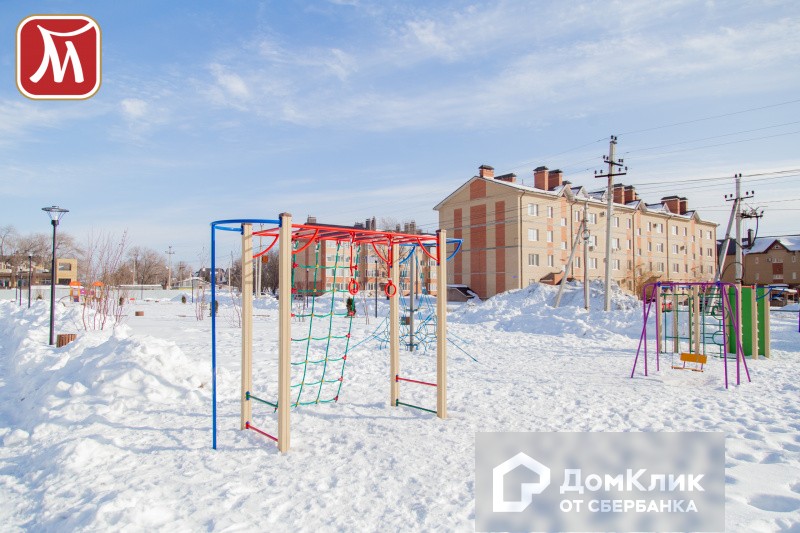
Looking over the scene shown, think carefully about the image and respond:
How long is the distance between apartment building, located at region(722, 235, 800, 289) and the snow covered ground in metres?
64.9

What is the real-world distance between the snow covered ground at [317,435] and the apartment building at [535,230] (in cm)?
3027

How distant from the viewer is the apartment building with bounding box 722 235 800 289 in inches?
2504

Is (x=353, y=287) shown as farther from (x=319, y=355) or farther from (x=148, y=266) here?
(x=148, y=266)

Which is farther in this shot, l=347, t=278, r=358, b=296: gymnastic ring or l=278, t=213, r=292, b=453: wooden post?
l=347, t=278, r=358, b=296: gymnastic ring

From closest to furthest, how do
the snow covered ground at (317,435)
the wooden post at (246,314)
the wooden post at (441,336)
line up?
the snow covered ground at (317,435) → the wooden post at (246,314) → the wooden post at (441,336)

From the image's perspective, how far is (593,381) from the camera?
Answer: 30.4 feet

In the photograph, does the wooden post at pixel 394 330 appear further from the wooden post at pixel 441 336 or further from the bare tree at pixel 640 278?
the bare tree at pixel 640 278

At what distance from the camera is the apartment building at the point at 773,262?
63.6 m

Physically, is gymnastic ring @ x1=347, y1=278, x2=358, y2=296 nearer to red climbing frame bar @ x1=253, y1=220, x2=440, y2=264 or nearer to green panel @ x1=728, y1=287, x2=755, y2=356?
red climbing frame bar @ x1=253, y1=220, x2=440, y2=264

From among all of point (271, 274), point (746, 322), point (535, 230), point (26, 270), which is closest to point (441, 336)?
point (746, 322)

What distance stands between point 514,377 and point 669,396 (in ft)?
8.32

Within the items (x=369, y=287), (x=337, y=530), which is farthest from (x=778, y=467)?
(x=369, y=287)

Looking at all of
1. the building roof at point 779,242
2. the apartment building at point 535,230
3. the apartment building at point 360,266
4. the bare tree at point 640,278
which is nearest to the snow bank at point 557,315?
the apartment building at point 360,266

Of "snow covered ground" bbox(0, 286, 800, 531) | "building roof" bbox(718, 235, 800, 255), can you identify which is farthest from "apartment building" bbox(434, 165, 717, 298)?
"snow covered ground" bbox(0, 286, 800, 531)
